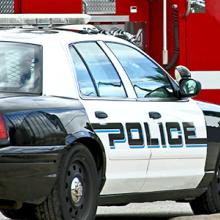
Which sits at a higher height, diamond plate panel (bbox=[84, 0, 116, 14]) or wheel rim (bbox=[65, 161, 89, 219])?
diamond plate panel (bbox=[84, 0, 116, 14])

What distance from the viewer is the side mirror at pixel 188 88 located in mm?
8698

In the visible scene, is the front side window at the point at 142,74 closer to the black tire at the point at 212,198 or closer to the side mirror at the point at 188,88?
the side mirror at the point at 188,88

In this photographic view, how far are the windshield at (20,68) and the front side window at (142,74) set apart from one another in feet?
2.89

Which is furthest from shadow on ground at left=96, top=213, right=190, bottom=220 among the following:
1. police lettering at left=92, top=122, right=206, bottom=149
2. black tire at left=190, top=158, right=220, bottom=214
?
police lettering at left=92, top=122, right=206, bottom=149

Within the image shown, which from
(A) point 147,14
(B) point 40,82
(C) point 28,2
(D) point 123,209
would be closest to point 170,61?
(A) point 147,14

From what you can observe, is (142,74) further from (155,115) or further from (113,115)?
(113,115)

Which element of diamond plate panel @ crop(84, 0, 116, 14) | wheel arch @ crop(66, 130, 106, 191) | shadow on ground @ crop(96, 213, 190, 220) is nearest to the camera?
wheel arch @ crop(66, 130, 106, 191)

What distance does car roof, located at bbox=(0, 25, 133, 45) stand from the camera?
7.88 metres

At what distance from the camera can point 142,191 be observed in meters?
8.25

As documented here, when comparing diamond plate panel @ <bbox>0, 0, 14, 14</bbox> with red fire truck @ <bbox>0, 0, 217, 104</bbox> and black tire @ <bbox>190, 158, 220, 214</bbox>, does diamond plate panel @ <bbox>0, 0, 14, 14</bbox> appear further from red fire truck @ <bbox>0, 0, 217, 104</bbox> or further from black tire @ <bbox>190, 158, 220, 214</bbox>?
black tire @ <bbox>190, 158, 220, 214</bbox>

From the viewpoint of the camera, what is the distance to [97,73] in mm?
8039

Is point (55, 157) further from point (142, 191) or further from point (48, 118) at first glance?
point (142, 191)

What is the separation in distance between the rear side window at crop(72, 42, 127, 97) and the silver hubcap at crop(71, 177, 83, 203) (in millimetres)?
749

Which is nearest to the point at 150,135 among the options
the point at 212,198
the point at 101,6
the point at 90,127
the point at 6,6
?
the point at 90,127
